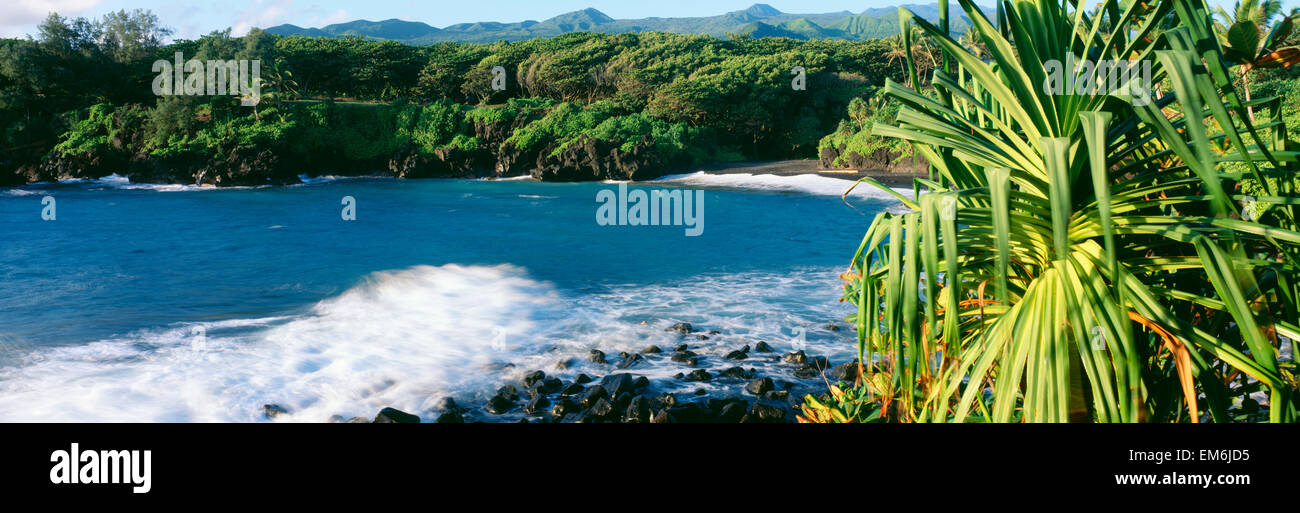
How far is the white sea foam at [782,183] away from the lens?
1082 inches

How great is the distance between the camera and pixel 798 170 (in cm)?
3394

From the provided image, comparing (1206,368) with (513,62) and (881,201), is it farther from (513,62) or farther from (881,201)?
(513,62)

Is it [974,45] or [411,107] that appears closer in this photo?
[974,45]

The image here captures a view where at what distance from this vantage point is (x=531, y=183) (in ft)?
112

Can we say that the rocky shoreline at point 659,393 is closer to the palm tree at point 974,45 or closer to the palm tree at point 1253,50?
the palm tree at point 974,45

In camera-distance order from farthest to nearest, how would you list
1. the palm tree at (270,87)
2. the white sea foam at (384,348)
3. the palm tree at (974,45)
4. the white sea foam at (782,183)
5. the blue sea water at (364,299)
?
the palm tree at (270,87) → the white sea foam at (782,183) → the blue sea water at (364,299) → the white sea foam at (384,348) → the palm tree at (974,45)

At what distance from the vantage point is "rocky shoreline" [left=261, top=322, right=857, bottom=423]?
6727mm

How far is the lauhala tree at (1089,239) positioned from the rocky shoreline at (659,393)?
4394mm

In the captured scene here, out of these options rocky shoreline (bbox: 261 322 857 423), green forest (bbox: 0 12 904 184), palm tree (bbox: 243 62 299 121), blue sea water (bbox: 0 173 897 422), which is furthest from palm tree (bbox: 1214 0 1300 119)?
palm tree (bbox: 243 62 299 121)

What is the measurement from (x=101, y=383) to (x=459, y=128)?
104 feet

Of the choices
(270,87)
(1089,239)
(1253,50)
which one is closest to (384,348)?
(1089,239)

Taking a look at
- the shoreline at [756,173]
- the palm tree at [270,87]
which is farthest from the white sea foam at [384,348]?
the palm tree at [270,87]

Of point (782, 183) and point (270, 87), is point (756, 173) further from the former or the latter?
point (270, 87)

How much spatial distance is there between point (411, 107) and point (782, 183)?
1981 centimetres
